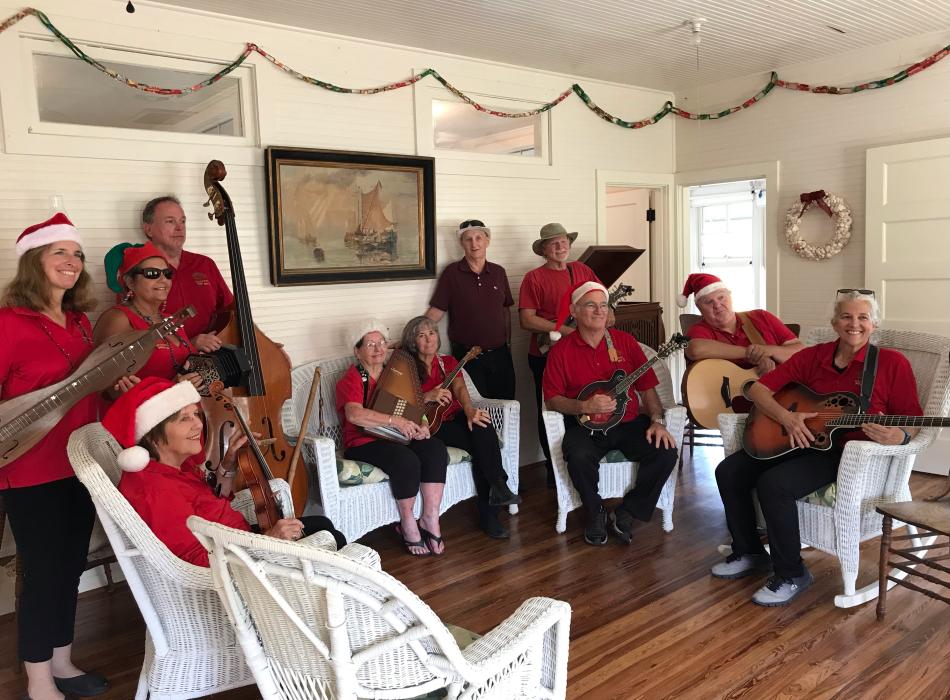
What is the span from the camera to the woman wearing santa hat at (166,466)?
205 cm

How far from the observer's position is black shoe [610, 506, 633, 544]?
3713mm

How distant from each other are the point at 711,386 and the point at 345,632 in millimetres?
2954

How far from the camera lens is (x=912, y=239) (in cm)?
477

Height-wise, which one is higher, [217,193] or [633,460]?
[217,193]

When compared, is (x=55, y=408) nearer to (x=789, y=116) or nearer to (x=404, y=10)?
(x=404, y=10)

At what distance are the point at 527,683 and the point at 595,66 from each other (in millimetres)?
4286

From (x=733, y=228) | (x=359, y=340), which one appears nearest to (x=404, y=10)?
(x=359, y=340)

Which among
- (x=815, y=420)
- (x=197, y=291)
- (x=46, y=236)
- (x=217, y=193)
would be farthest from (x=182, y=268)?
(x=815, y=420)

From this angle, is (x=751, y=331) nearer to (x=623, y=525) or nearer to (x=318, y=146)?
(x=623, y=525)

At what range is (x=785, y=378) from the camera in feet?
10.7

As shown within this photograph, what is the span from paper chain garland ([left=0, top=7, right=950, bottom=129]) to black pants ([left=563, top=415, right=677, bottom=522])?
7.36 feet

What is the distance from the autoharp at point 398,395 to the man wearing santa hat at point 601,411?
25.8 inches

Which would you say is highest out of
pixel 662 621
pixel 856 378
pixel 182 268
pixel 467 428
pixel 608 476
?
pixel 182 268

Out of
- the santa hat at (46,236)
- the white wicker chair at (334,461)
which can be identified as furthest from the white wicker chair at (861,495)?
the santa hat at (46,236)
